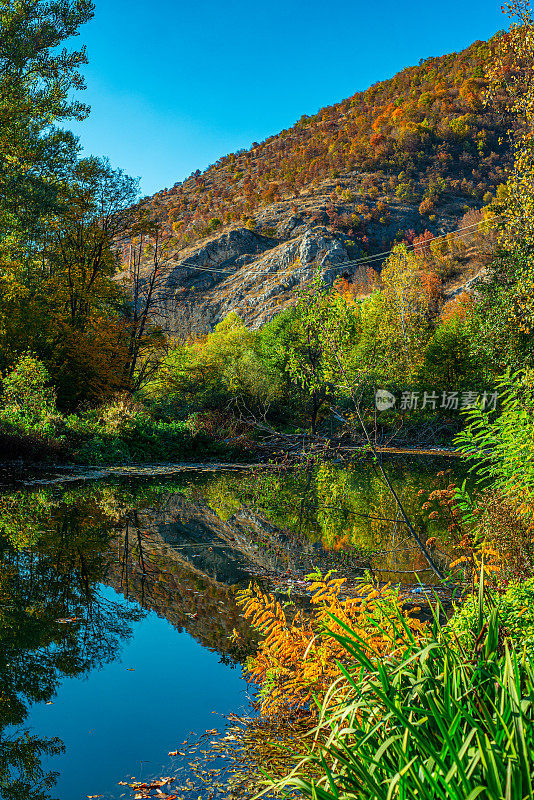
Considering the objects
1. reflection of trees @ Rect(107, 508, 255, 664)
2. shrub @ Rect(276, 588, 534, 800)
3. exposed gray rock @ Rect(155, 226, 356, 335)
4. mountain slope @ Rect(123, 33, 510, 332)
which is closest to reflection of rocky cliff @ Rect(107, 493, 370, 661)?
reflection of trees @ Rect(107, 508, 255, 664)

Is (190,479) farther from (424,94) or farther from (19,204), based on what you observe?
(424,94)

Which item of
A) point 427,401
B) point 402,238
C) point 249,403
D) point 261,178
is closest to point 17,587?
point 249,403

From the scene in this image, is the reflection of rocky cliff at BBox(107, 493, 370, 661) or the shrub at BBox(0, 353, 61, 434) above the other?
the shrub at BBox(0, 353, 61, 434)

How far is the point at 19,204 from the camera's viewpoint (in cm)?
1555

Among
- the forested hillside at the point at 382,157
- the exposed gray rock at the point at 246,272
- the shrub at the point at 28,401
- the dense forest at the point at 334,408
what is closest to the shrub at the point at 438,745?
the dense forest at the point at 334,408

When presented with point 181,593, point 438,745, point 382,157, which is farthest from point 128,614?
point 382,157

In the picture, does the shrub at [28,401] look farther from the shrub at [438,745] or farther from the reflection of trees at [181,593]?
the shrub at [438,745]

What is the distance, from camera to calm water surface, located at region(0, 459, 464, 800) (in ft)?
11.0

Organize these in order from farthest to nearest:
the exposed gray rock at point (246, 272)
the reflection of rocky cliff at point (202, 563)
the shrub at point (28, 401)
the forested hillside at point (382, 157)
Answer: the forested hillside at point (382, 157) → the exposed gray rock at point (246, 272) → the shrub at point (28, 401) → the reflection of rocky cliff at point (202, 563)

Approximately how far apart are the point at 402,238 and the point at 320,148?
82.5 ft

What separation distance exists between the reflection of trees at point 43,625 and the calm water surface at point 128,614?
1 centimetres

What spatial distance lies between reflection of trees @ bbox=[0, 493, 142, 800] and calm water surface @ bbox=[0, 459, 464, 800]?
1cm

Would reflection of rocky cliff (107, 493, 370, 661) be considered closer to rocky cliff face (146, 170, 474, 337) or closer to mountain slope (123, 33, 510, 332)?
mountain slope (123, 33, 510, 332)

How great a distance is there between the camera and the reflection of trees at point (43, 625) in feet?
10.7
